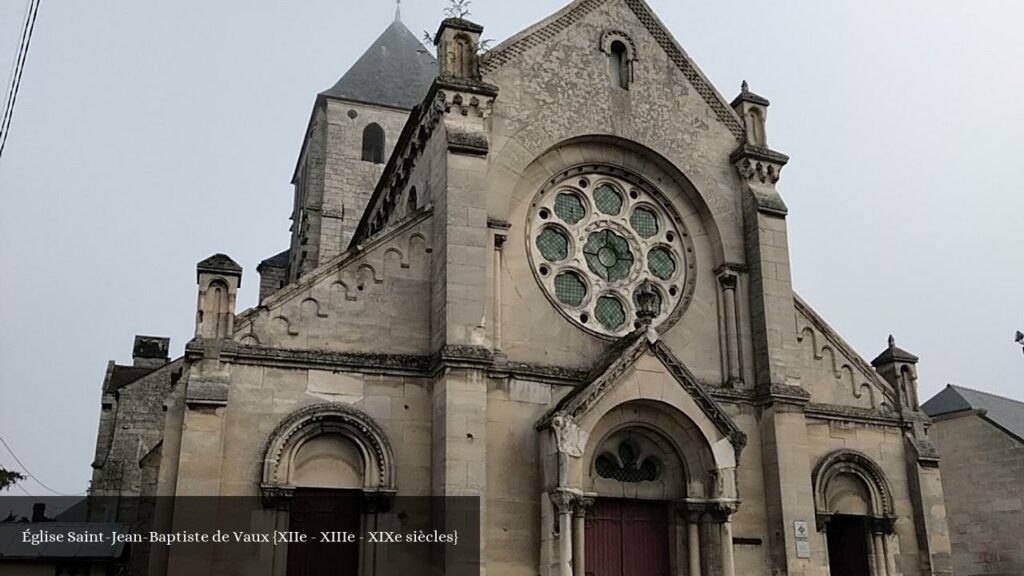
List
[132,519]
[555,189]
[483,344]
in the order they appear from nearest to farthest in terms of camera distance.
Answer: [483,344] < [555,189] < [132,519]

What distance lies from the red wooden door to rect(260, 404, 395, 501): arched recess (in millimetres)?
3640

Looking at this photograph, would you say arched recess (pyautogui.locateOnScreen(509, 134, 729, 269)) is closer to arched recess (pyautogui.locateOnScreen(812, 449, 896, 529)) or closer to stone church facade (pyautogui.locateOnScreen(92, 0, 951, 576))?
stone church facade (pyautogui.locateOnScreen(92, 0, 951, 576))

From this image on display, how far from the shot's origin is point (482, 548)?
14.5 metres

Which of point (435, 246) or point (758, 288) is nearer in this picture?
point (435, 246)

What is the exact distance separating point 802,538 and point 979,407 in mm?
14234

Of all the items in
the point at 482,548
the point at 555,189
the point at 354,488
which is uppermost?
the point at 555,189

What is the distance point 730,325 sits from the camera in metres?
18.5

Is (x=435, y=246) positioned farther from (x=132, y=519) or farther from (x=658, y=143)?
(x=132, y=519)

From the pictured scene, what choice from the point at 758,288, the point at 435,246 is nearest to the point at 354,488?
the point at 435,246

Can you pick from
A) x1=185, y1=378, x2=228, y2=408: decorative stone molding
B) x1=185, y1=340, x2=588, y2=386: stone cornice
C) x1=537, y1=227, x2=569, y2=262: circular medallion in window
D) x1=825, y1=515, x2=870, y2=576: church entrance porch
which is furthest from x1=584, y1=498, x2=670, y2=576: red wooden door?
x1=185, y1=378, x2=228, y2=408: decorative stone molding

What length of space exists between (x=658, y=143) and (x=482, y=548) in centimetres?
894

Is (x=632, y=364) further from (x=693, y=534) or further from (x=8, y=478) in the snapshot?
(x=8, y=478)

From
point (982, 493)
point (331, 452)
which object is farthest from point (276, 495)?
point (982, 493)

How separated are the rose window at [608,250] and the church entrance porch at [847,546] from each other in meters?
5.44
